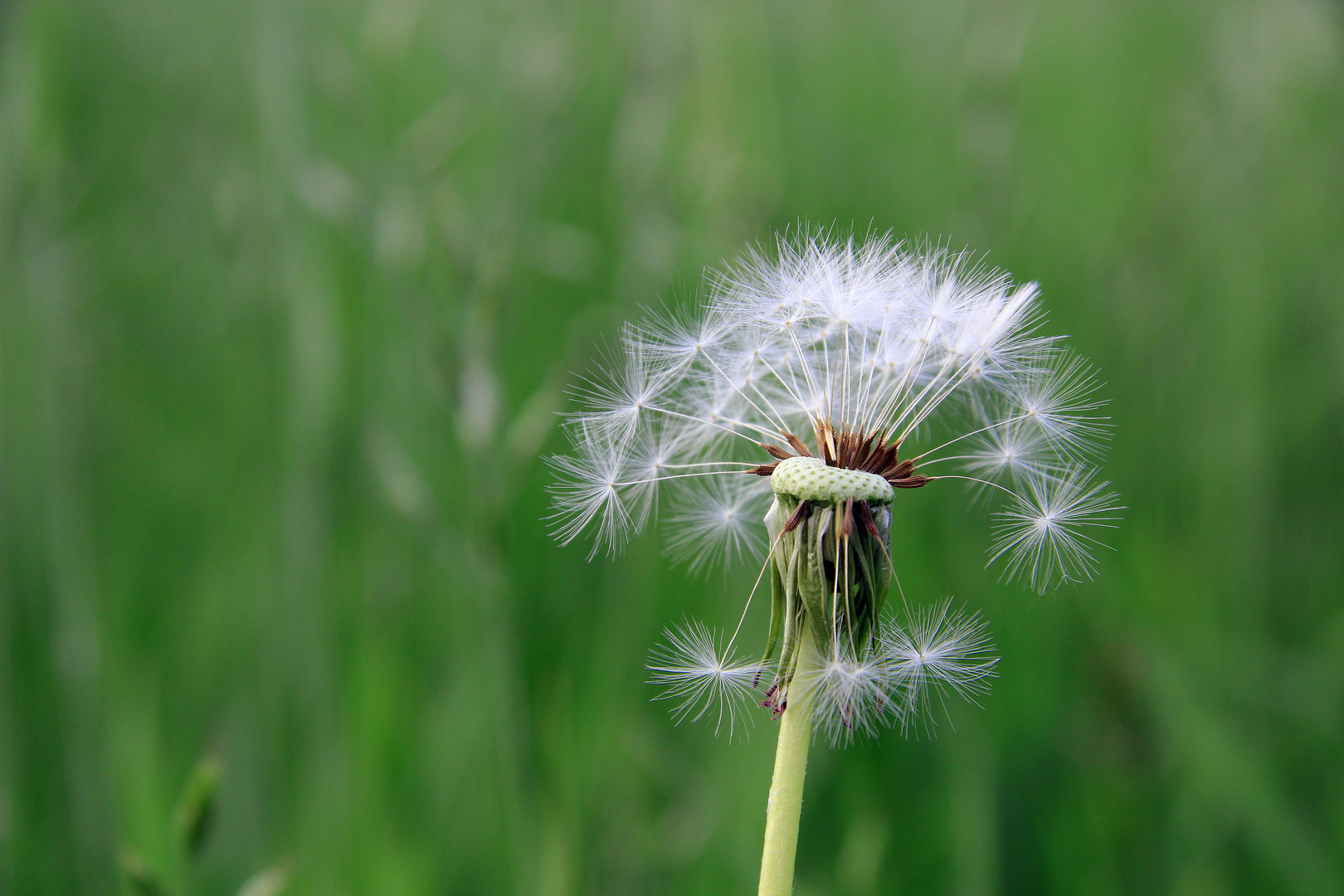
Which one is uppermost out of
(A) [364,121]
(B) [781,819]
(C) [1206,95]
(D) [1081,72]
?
(D) [1081,72]

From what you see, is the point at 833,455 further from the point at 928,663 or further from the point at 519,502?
the point at 519,502

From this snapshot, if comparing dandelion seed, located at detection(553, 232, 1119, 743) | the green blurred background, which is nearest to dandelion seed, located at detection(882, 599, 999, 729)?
dandelion seed, located at detection(553, 232, 1119, 743)

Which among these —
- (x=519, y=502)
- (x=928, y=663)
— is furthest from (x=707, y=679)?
(x=519, y=502)

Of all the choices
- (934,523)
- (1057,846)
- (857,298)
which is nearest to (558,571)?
(934,523)

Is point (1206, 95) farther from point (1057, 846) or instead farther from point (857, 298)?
point (857, 298)

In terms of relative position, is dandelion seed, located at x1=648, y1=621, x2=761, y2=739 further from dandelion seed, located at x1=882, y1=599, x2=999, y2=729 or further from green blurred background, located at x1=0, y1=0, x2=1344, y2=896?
green blurred background, located at x1=0, y1=0, x2=1344, y2=896

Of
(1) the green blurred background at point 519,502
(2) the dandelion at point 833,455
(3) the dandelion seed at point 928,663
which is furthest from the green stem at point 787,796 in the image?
(1) the green blurred background at point 519,502

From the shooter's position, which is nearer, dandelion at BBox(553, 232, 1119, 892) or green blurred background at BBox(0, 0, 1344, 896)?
dandelion at BBox(553, 232, 1119, 892)
